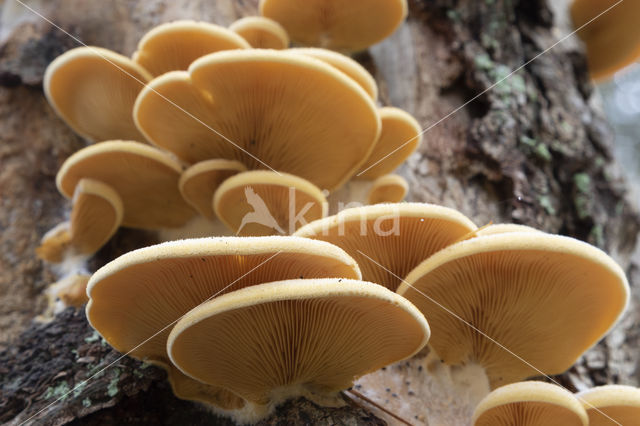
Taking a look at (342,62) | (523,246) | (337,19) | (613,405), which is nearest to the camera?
(523,246)

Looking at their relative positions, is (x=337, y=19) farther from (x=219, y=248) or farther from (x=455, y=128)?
(x=219, y=248)

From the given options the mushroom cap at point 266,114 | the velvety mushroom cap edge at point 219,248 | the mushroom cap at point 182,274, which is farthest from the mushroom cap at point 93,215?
the velvety mushroom cap edge at point 219,248

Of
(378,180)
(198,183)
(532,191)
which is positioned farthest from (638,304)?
(198,183)

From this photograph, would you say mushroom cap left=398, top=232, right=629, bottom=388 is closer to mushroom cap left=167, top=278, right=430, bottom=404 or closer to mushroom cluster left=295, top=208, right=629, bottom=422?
mushroom cluster left=295, top=208, right=629, bottom=422

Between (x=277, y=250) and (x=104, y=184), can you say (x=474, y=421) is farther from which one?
Answer: (x=104, y=184)

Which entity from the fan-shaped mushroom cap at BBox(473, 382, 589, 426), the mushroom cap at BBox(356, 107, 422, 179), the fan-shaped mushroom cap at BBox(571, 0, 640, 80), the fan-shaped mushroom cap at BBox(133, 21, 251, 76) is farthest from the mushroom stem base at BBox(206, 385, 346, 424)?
the fan-shaped mushroom cap at BBox(571, 0, 640, 80)

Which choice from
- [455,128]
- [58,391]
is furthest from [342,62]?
[58,391]
